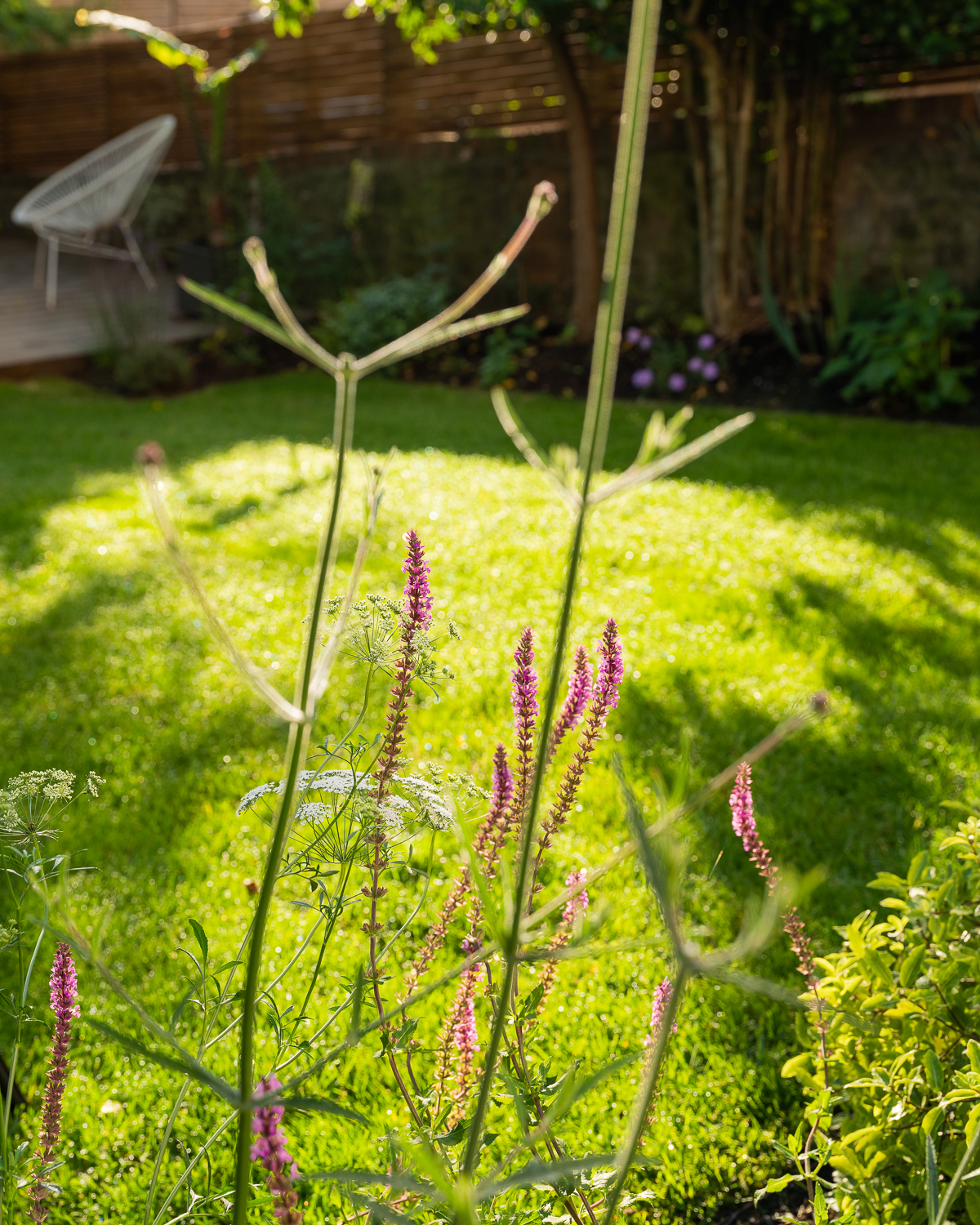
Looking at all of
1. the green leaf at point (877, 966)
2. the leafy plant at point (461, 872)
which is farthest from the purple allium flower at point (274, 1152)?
the green leaf at point (877, 966)

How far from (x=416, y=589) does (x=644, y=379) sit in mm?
6244

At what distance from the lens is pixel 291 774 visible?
1.69 ft

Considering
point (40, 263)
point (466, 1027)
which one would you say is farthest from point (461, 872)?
point (40, 263)

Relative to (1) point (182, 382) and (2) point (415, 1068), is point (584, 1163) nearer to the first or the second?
(2) point (415, 1068)

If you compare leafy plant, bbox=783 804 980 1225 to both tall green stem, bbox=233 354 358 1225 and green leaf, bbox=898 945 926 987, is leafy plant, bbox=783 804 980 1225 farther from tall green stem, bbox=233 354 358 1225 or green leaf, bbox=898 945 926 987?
tall green stem, bbox=233 354 358 1225

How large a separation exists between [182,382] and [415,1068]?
302 inches

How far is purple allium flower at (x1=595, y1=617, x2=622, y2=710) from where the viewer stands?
95 centimetres

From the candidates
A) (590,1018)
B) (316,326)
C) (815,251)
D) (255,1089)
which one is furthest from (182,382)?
(255,1089)

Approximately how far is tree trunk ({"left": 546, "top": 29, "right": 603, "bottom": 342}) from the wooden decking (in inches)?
138

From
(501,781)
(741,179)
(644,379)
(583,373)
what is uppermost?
(741,179)

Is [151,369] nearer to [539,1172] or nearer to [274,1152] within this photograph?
[274,1152]

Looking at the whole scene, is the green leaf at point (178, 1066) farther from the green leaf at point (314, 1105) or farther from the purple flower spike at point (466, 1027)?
the purple flower spike at point (466, 1027)

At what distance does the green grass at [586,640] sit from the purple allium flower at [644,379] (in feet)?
3.66

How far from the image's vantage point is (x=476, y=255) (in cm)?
930
